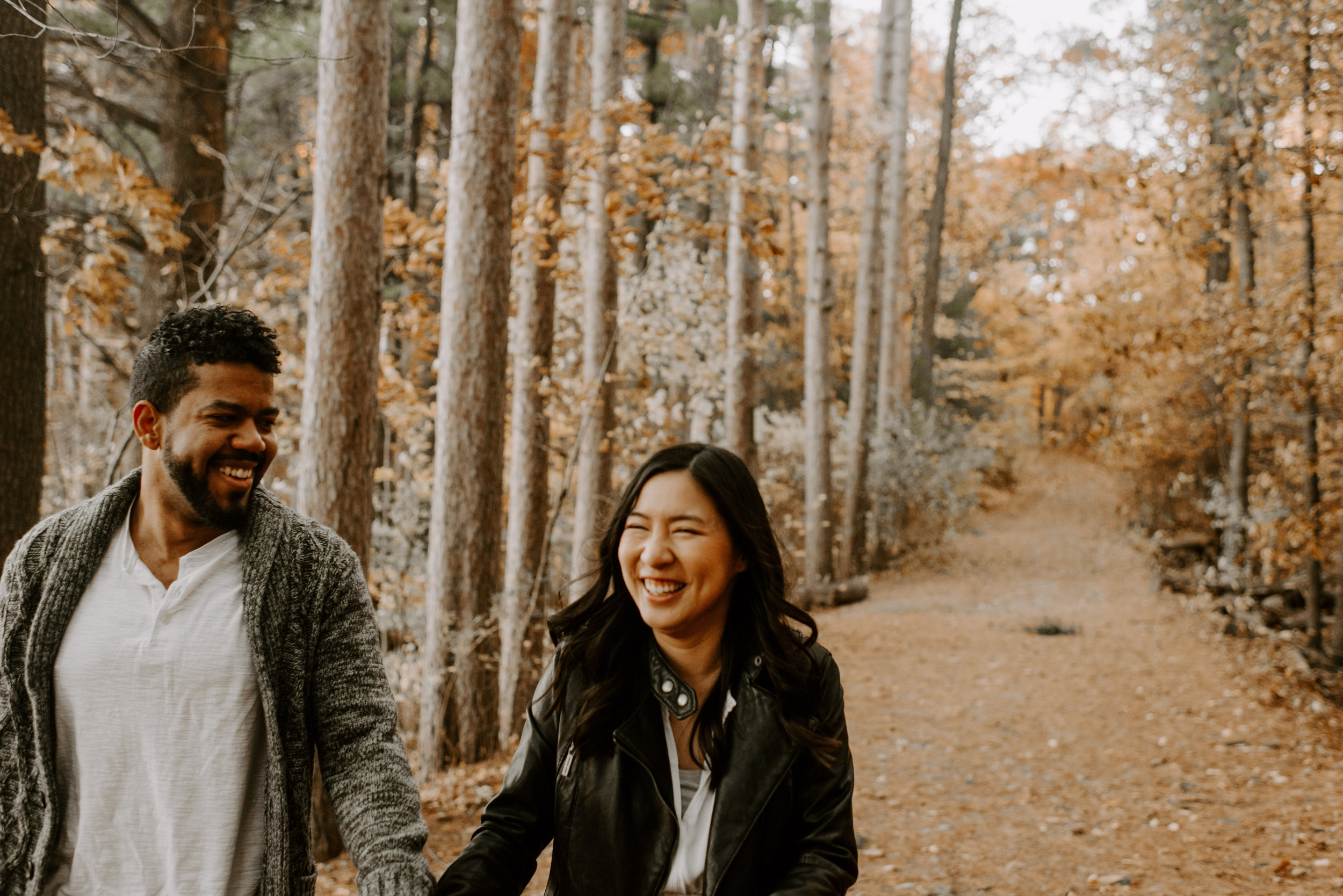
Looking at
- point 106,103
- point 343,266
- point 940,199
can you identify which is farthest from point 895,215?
point 343,266

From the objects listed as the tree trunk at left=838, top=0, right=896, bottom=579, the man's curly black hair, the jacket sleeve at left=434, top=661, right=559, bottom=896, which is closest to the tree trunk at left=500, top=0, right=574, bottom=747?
the jacket sleeve at left=434, top=661, right=559, bottom=896

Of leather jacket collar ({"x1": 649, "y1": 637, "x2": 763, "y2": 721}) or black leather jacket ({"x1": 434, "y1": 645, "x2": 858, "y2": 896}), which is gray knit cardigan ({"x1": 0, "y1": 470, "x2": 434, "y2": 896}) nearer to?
black leather jacket ({"x1": 434, "y1": 645, "x2": 858, "y2": 896})

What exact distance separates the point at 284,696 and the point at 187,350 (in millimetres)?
747

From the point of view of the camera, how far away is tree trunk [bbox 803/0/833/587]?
42.0 ft

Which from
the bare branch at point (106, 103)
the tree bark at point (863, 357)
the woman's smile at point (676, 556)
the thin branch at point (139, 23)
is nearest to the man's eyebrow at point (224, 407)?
the woman's smile at point (676, 556)

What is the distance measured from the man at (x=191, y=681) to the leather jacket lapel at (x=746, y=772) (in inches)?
24.3

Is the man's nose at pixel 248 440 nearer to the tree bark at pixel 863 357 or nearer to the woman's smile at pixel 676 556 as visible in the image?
the woman's smile at pixel 676 556

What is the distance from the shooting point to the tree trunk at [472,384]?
20.8 ft

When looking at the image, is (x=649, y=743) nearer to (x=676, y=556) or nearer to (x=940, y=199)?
(x=676, y=556)

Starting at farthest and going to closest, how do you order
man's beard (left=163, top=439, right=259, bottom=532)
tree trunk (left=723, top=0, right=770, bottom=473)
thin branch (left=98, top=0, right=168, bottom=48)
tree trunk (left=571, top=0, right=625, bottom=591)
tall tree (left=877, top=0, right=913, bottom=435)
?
tall tree (left=877, top=0, right=913, bottom=435) < tree trunk (left=723, top=0, right=770, bottom=473) < tree trunk (left=571, top=0, right=625, bottom=591) < thin branch (left=98, top=0, right=168, bottom=48) < man's beard (left=163, top=439, right=259, bottom=532)

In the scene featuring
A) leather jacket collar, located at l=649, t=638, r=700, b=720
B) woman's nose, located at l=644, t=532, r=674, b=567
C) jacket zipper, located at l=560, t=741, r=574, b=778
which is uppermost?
woman's nose, located at l=644, t=532, r=674, b=567

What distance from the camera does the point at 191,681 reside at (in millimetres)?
1820

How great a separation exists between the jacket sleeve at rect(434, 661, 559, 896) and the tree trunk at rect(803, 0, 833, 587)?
11128 mm

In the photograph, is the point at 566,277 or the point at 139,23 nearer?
the point at 566,277
